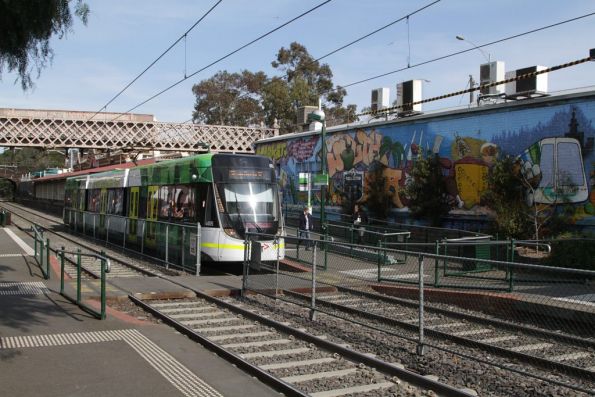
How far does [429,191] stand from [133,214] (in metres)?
11.5

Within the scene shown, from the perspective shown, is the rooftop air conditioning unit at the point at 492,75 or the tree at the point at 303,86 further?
the tree at the point at 303,86

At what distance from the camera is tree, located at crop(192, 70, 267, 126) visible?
65.6m

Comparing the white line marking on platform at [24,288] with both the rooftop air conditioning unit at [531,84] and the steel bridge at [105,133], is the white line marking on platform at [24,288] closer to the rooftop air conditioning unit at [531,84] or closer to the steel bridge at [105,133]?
the rooftop air conditioning unit at [531,84]

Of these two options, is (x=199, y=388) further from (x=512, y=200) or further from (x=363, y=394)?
(x=512, y=200)

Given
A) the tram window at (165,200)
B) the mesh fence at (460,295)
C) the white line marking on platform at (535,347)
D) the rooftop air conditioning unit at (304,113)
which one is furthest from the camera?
the rooftop air conditioning unit at (304,113)

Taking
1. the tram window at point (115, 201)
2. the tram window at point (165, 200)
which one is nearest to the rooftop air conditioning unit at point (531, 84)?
the tram window at point (165, 200)

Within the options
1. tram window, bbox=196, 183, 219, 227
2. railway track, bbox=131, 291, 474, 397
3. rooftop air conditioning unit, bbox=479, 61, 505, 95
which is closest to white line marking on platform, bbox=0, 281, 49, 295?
railway track, bbox=131, 291, 474, 397

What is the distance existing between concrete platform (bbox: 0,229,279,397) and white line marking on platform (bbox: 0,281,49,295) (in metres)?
1.21

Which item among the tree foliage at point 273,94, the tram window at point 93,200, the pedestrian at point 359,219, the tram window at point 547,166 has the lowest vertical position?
the pedestrian at point 359,219

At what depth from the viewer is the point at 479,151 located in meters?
21.7

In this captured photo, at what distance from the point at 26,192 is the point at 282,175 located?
2765 inches

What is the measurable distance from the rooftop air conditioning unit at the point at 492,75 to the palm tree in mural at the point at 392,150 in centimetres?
412

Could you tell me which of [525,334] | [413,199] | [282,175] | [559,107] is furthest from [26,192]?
[525,334]

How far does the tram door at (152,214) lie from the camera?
18736 mm
